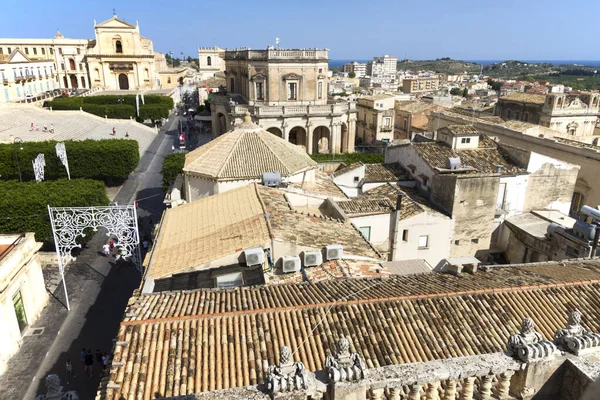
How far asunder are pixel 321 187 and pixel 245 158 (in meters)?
5.01

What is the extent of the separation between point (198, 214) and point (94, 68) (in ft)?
315

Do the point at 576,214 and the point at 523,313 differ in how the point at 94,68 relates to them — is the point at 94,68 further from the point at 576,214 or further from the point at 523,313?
the point at 523,313

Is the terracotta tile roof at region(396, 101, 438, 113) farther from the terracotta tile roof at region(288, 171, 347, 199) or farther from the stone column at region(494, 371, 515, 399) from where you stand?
the stone column at region(494, 371, 515, 399)

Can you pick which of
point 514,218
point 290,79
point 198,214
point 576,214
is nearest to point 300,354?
point 198,214

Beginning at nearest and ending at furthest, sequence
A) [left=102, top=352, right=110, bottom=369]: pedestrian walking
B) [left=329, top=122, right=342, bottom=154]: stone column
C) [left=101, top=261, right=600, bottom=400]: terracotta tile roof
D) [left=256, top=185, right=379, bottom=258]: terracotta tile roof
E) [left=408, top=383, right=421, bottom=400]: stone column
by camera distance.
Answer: [left=408, top=383, right=421, bottom=400]: stone column
[left=101, top=261, right=600, bottom=400]: terracotta tile roof
[left=256, top=185, right=379, bottom=258]: terracotta tile roof
[left=102, top=352, right=110, bottom=369]: pedestrian walking
[left=329, top=122, right=342, bottom=154]: stone column

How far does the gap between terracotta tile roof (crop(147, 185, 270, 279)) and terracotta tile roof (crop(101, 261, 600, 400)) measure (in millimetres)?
3170

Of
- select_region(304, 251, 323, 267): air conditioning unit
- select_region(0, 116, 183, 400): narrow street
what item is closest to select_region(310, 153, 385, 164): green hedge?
select_region(0, 116, 183, 400): narrow street

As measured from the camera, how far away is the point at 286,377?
6.48 metres

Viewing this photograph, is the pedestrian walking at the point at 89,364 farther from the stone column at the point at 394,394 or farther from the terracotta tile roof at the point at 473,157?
the terracotta tile roof at the point at 473,157

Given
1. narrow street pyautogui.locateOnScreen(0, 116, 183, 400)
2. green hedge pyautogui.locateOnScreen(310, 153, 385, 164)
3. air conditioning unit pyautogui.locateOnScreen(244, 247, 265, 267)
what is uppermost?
air conditioning unit pyautogui.locateOnScreen(244, 247, 265, 267)

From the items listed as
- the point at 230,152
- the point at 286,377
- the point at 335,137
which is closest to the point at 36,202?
the point at 230,152

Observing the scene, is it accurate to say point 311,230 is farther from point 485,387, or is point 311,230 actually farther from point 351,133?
point 351,133

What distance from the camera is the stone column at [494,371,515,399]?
711cm

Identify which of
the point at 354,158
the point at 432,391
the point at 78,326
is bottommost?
the point at 78,326
